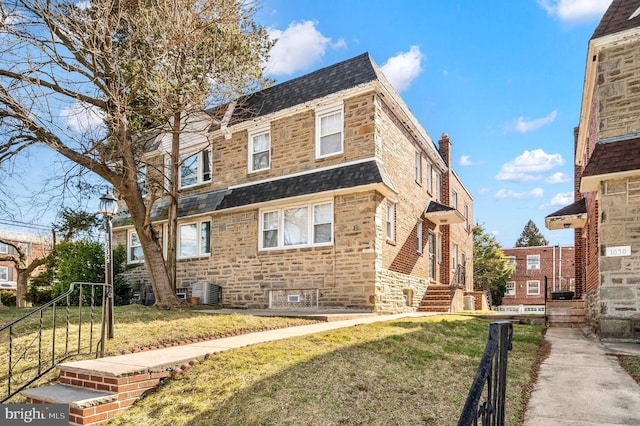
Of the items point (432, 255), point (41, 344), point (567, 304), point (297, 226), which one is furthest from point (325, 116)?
point (41, 344)

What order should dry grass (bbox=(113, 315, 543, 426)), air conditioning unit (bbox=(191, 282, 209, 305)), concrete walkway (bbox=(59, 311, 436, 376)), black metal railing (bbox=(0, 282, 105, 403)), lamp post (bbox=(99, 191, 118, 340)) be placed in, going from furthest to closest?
air conditioning unit (bbox=(191, 282, 209, 305)) < lamp post (bbox=(99, 191, 118, 340)) < black metal railing (bbox=(0, 282, 105, 403)) < concrete walkway (bbox=(59, 311, 436, 376)) < dry grass (bbox=(113, 315, 543, 426))

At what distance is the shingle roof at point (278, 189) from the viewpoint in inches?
506

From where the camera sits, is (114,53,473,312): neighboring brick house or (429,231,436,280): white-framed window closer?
(114,53,473,312): neighboring brick house

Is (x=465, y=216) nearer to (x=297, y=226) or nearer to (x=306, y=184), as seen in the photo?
(x=297, y=226)

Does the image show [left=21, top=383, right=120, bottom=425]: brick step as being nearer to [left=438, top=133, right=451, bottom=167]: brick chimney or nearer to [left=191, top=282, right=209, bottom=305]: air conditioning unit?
[left=191, top=282, right=209, bottom=305]: air conditioning unit

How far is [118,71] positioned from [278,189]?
220 inches

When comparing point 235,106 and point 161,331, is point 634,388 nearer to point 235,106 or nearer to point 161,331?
point 161,331

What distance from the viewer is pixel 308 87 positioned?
15102 millimetres

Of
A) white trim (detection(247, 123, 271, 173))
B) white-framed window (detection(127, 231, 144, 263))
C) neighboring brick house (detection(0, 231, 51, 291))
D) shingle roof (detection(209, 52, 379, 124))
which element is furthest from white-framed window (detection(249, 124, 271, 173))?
neighboring brick house (detection(0, 231, 51, 291))

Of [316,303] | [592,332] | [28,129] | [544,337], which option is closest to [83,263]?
[28,129]

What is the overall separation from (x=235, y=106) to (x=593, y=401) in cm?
1424

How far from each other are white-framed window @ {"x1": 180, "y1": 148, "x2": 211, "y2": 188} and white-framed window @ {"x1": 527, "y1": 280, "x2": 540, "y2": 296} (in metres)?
34.6

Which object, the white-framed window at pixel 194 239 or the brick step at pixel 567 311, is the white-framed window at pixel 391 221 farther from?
the white-framed window at pixel 194 239

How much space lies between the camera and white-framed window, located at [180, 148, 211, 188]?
17.6 meters
